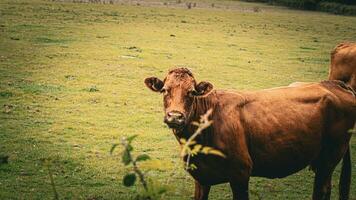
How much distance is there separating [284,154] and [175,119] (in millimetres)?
1616

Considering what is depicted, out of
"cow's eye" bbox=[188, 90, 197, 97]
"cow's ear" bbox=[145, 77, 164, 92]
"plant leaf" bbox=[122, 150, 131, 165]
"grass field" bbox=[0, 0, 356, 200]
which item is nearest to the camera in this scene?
"plant leaf" bbox=[122, 150, 131, 165]

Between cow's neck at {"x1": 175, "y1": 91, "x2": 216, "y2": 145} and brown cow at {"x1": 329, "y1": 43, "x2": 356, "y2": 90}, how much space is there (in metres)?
5.61

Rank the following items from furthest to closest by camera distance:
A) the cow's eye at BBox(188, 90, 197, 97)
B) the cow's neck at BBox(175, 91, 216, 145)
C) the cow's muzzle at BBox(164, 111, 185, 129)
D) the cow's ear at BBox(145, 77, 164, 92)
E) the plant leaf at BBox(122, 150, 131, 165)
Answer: the cow's ear at BBox(145, 77, 164, 92), the cow's neck at BBox(175, 91, 216, 145), the cow's eye at BBox(188, 90, 197, 97), the cow's muzzle at BBox(164, 111, 185, 129), the plant leaf at BBox(122, 150, 131, 165)

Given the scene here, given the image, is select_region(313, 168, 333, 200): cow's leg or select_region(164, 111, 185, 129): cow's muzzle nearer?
select_region(164, 111, 185, 129): cow's muzzle

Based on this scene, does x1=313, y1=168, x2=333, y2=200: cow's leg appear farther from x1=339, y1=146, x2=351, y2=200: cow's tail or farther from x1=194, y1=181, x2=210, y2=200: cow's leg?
x1=194, y1=181, x2=210, y2=200: cow's leg

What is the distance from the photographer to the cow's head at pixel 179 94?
16.4 feet

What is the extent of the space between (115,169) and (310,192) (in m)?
3.18

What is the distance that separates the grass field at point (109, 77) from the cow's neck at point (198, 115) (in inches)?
52.1

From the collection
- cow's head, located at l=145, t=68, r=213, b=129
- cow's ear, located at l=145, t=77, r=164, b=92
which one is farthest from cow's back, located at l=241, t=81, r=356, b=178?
cow's ear, located at l=145, t=77, r=164, b=92

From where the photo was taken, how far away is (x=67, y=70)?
15148 mm

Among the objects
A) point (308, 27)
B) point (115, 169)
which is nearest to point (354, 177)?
point (115, 169)

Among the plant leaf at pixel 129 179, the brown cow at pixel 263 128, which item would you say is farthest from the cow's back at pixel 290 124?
the plant leaf at pixel 129 179

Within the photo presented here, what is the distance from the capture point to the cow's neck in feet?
18.4

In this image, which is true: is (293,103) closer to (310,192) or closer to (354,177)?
(310,192)
